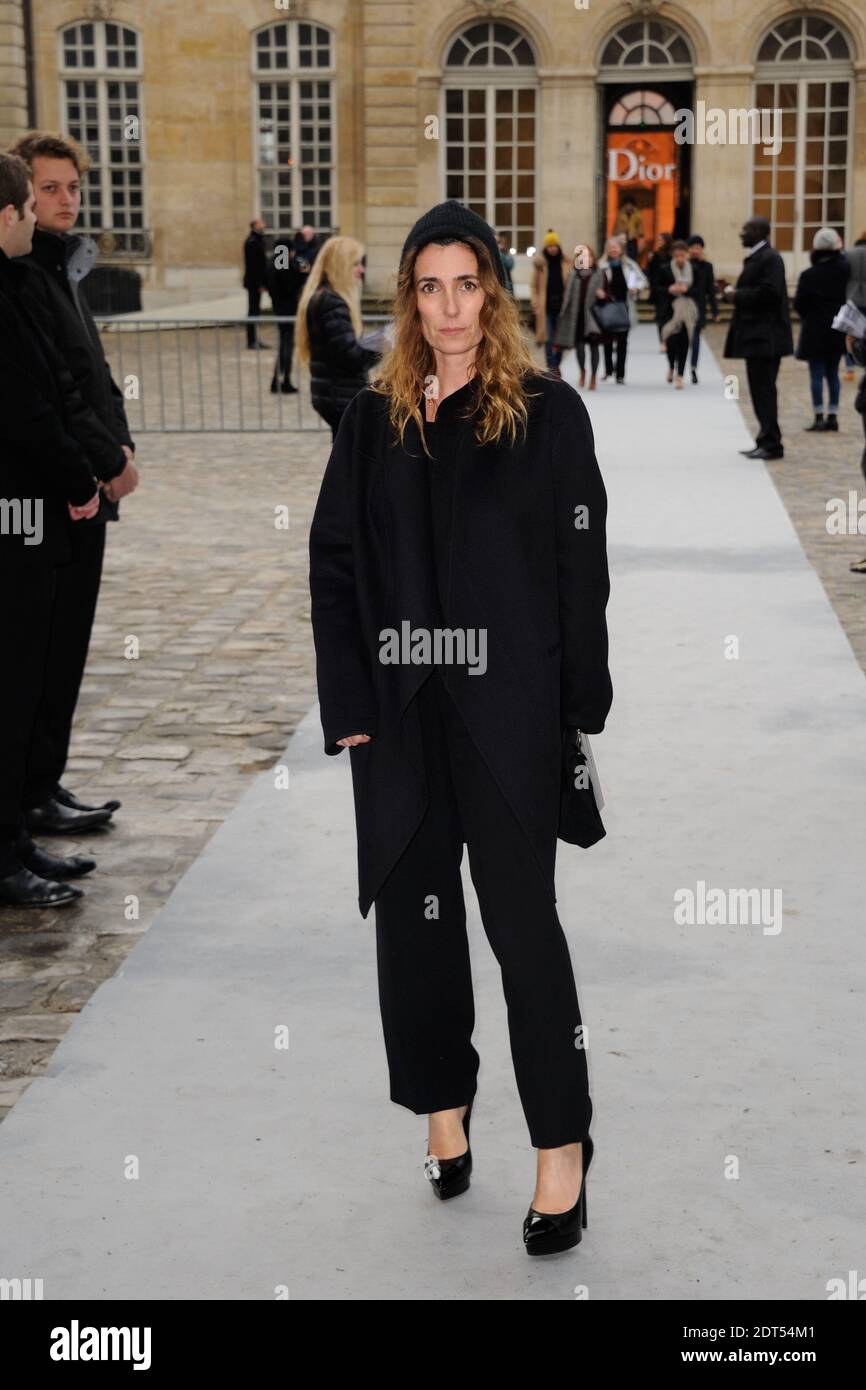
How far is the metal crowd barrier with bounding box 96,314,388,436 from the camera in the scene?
60.2 feet

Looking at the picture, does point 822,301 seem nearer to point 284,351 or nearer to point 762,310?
point 762,310

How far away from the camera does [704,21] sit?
31.9 meters

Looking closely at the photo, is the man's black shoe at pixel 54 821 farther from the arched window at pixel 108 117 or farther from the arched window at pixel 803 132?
the arched window at pixel 108 117

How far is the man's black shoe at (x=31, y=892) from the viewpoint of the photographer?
5359 millimetres

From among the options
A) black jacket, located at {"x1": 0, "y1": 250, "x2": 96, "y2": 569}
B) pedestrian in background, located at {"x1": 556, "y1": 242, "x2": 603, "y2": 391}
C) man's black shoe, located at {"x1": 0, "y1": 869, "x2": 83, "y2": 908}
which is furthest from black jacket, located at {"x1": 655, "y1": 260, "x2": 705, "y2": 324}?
man's black shoe, located at {"x1": 0, "y1": 869, "x2": 83, "y2": 908}

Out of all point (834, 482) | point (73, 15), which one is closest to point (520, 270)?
point (73, 15)

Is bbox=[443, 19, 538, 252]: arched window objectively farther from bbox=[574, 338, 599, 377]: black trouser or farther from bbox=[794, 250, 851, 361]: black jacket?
bbox=[794, 250, 851, 361]: black jacket

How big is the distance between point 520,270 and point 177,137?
6699 millimetres

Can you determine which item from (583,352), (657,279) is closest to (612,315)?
(583,352)

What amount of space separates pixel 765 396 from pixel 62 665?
9955 mm

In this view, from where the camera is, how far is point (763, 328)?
14875mm

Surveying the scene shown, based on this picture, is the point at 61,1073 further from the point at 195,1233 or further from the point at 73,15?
the point at 73,15

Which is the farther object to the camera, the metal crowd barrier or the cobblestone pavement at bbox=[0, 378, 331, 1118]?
the metal crowd barrier

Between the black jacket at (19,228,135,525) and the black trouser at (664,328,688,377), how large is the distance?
1518 centimetres
